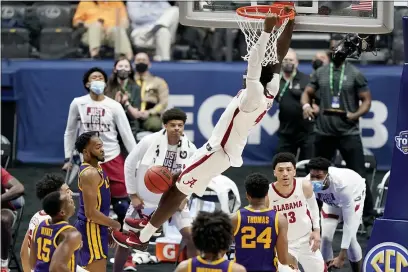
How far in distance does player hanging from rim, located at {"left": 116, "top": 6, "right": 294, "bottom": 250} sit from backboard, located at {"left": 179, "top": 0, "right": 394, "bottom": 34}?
251mm

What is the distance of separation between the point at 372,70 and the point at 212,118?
2332 mm

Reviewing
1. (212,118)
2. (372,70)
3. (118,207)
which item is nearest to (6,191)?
(118,207)

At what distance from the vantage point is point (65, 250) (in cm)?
762

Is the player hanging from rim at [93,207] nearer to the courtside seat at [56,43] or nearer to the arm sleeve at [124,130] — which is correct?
the arm sleeve at [124,130]

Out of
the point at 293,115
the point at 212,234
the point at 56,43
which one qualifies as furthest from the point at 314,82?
the point at 212,234


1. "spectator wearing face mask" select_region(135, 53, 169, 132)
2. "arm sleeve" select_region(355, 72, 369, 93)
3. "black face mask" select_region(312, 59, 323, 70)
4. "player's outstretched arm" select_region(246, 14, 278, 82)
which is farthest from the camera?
"black face mask" select_region(312, 59, 323, 70)

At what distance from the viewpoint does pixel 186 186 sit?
8859 millimetres

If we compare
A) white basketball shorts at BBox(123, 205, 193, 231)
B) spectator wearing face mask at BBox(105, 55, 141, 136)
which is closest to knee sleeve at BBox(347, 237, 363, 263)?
white basketball shorts at BBox(123, 205, 193, 231)

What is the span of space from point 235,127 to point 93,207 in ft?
4.78

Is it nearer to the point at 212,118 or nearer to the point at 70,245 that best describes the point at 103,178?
the point at 70,245

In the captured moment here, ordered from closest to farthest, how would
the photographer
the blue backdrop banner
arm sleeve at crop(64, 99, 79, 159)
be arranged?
arm sleeve at crop(64, 99, 79, 159) → the photographer → the blue backdrop banner

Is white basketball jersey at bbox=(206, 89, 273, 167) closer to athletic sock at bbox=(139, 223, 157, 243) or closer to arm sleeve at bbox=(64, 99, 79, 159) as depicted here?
athletic sock at bbox=(139, 223, 157, 243)

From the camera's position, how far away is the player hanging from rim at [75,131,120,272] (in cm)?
911

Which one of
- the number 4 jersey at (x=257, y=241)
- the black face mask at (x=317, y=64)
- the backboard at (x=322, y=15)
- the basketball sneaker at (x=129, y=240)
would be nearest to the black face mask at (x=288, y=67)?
the black face mask at (x=317, y=64)
